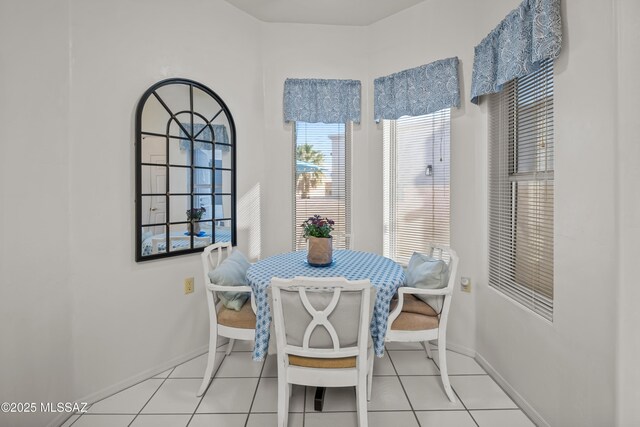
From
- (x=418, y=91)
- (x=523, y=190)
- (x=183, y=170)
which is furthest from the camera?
(x=418, y=91)

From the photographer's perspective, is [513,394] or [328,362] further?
[513,394]

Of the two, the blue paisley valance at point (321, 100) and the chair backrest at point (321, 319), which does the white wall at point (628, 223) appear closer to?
the chair backrest at point (321, 319)

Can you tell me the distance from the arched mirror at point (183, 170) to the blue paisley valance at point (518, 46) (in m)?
2.01

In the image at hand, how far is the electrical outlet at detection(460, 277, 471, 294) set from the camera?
8.66 ft

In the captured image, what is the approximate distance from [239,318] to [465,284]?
70.4 inches

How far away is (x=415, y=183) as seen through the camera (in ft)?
A: 9.94

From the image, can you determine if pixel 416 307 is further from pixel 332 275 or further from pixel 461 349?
pixel 461 349

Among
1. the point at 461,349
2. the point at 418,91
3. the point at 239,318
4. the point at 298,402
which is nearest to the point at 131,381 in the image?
the point at 239,318

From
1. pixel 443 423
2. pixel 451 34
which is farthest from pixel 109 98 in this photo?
pixel 443 423

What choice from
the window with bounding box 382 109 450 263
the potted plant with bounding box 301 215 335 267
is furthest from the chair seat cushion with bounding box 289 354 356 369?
the window with bounding box 382 109 450 263

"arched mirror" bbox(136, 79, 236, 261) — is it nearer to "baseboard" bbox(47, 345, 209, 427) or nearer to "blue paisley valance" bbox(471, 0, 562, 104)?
"baseboard" bbox(47, 345, 209, 427)

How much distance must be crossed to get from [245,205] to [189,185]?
591 mm

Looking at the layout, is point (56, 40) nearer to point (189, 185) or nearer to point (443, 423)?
point (189, 185)

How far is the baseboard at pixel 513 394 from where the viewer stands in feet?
5.90
